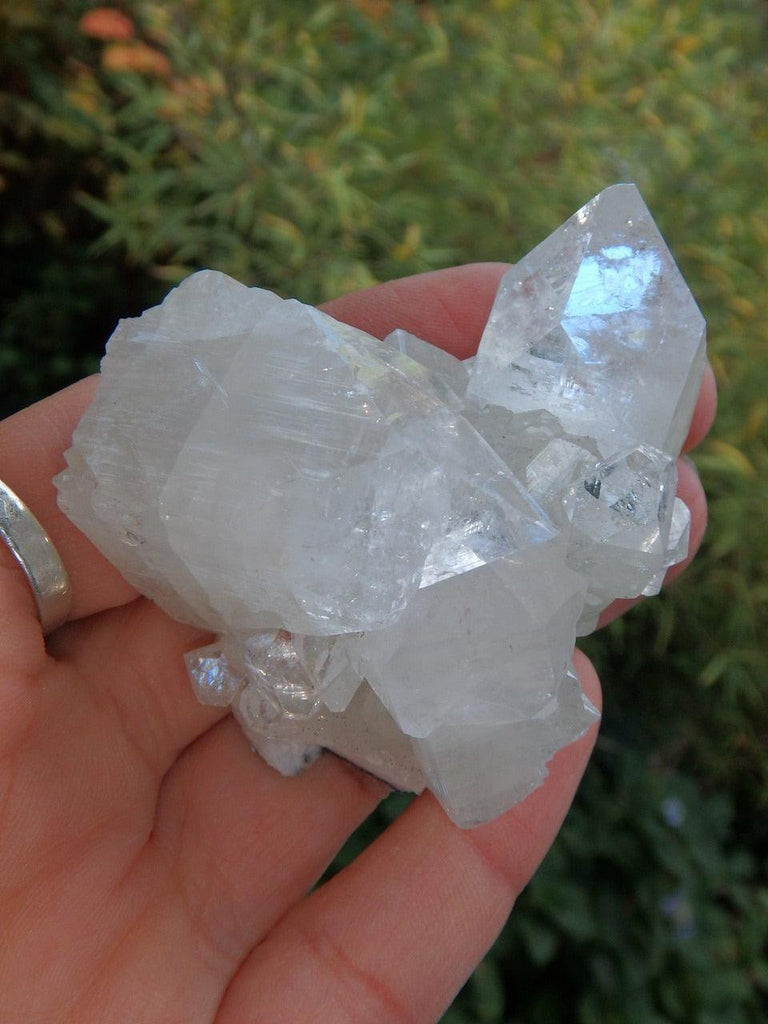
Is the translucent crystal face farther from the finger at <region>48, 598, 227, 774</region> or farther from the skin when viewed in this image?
the finger at <region>48, 598, 227, 774</region>

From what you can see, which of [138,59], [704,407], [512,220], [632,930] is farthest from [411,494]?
[138,59]

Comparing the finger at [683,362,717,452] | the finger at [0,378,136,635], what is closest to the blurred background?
the finger at [683,362,717,452]

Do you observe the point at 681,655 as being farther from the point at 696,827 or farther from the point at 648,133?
the point at 648,133

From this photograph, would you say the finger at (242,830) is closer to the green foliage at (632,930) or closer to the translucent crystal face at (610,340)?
the green foliage at (632,930)

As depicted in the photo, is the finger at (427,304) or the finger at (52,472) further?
the finger at (427,304)

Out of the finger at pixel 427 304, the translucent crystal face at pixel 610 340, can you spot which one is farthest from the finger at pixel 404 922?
the finger at pixel 427 304

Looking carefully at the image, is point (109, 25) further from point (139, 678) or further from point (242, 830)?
point (242, 830)
